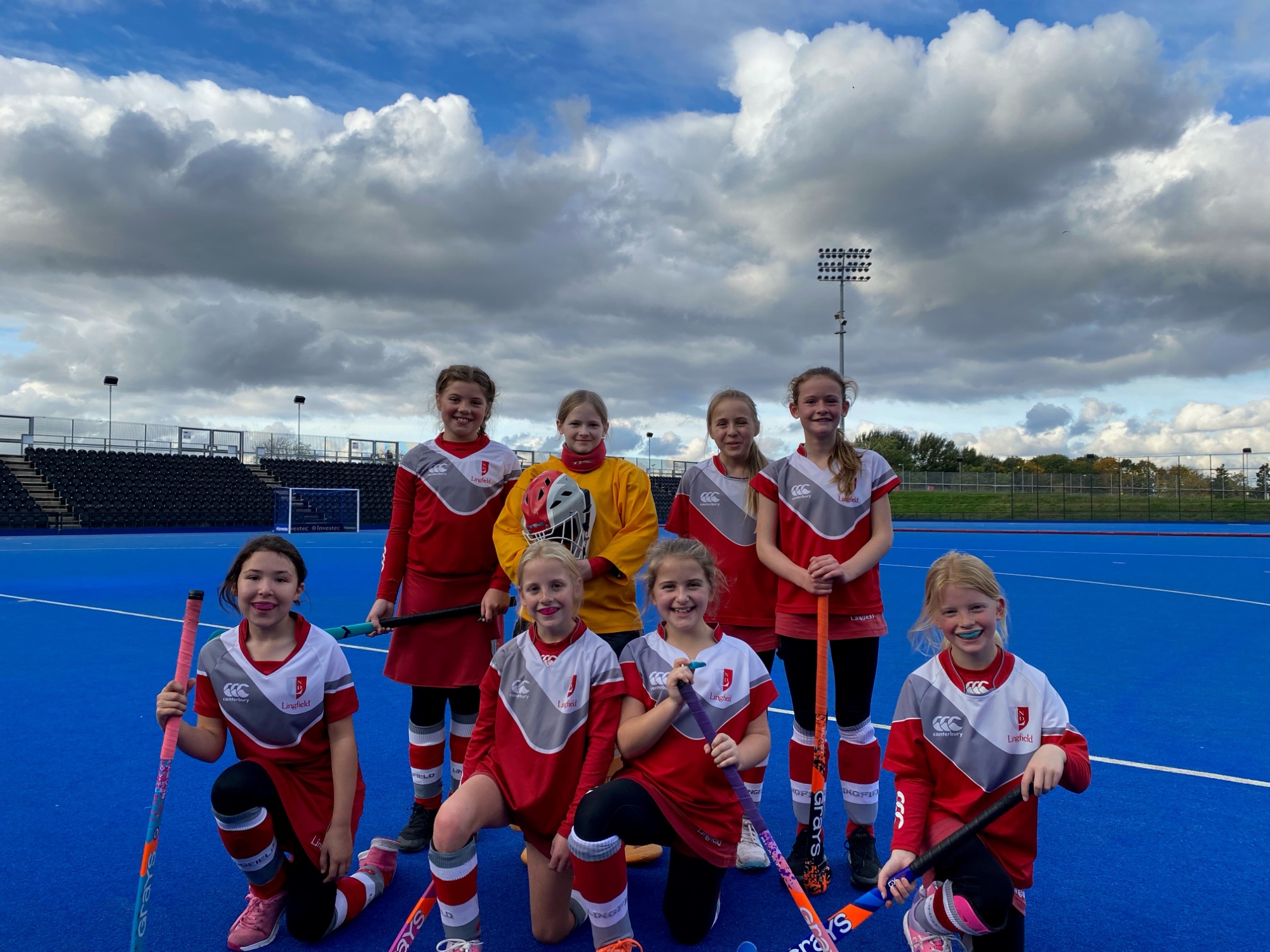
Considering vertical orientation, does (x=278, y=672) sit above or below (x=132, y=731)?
above

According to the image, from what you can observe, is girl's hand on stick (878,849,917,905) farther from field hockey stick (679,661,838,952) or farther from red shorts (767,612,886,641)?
red shorts (767,612,886,641)

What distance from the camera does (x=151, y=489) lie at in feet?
94.4

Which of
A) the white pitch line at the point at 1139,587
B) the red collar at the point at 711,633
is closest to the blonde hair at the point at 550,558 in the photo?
the red collar at the point at 711,633

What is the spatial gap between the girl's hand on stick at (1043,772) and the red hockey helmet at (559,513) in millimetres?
1703

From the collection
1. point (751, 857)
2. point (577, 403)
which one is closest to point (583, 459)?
point (577, 403)

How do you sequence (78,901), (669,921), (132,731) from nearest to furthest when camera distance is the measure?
(669,921)
(78,901)
(132,731)

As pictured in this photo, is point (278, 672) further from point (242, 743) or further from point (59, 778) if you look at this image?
point (59, 778)

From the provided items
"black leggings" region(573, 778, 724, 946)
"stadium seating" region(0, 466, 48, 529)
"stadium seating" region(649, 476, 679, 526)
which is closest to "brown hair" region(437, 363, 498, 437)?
"black leggings" region(573, 778, 724, 946)

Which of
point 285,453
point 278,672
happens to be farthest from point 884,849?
point 285,453

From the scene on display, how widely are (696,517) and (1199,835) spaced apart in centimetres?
246

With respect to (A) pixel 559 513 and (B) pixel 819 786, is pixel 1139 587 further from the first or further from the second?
(A) pixel 559 513

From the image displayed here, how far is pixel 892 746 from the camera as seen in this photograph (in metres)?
2.52

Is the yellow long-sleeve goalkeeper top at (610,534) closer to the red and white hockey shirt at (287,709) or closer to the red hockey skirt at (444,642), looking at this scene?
the red hockey skirt at (444,642)

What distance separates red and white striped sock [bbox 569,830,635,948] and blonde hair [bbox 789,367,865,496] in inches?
65.0
